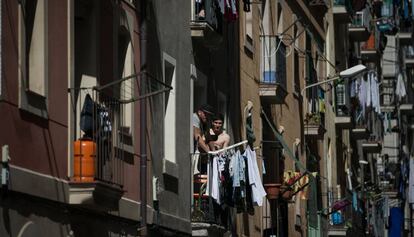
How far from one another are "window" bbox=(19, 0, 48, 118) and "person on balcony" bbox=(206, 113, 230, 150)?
435 inches

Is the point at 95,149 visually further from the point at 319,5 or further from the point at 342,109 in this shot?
the point at 342,109

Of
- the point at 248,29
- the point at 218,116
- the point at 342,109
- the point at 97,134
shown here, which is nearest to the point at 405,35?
the point at 342,109

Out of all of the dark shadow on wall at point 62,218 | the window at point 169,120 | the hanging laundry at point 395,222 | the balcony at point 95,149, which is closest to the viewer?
the dark shadow on wall at point 62,218

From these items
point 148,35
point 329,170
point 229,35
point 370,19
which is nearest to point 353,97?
point 329,170

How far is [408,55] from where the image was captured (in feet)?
349

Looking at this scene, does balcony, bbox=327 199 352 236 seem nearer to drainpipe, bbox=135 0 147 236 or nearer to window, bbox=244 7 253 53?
window, bbox=244 7 253 53

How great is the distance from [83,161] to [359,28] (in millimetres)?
43107

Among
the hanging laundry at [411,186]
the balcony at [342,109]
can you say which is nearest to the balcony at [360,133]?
the balcony at [342,109]

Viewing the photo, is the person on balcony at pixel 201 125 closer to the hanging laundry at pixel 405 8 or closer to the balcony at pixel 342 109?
the balcony at pixel 342 109

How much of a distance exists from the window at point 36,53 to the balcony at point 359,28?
141 feet

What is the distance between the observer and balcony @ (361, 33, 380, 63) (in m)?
73.6

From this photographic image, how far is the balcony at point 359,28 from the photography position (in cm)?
6631

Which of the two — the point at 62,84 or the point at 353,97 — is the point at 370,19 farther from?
the point at 62,84

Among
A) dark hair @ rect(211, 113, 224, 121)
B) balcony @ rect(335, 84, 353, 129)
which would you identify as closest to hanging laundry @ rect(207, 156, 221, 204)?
dark hair @ rect(211, 113, 224, 121)
